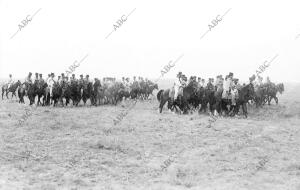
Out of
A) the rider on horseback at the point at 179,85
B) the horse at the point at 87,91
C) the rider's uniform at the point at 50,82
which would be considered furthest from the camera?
the horse at the point at 87,91

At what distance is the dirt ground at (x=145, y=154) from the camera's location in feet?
33.1

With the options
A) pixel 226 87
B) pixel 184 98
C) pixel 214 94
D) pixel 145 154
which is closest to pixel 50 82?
pixel 184 98

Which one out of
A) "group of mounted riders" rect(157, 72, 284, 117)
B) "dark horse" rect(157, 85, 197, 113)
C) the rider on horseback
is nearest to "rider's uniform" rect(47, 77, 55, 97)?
"group of mounted riders" rect(157, 72, 284, 117)

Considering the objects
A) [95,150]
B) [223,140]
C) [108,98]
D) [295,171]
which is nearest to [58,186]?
[95,150]

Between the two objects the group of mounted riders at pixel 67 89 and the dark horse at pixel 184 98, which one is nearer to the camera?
the dark horse at pixel 184 98

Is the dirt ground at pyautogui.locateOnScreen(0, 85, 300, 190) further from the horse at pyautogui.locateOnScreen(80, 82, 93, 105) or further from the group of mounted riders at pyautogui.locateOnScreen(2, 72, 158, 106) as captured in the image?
the horse at pyautogui.locateOnScreen(80, 82, 93, 105)

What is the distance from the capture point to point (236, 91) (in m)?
20.5

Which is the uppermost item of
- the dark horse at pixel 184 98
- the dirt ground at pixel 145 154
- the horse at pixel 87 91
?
the horse at pixel 87 91

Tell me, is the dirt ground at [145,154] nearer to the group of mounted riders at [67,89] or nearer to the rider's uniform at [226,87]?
the rider's uniform at [226,87]

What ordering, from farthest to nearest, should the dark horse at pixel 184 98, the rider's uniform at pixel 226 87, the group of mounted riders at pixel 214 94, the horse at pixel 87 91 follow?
1. the horse at pixel 87 91
2. the dark horse at pixel 184 98
3. the group of mounted riders at pixel 214 94
4. the rider's uniform at pixel 226 87

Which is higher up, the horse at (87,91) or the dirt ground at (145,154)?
the horse at (87,91)

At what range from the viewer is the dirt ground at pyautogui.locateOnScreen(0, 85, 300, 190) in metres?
10.1

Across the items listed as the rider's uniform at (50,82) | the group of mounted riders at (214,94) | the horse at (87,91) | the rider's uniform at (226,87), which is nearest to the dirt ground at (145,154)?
the rider's uniform at (226,87)

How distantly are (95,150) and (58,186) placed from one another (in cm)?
327
